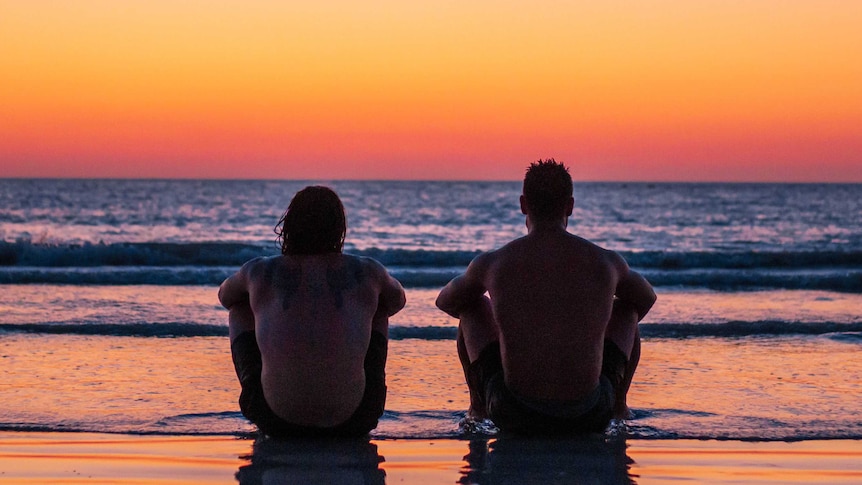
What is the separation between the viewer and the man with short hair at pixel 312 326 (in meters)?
3.92

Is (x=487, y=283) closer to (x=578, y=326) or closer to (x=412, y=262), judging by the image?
(x=578, y=326)

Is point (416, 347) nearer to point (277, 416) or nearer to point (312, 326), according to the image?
point (277, 416)

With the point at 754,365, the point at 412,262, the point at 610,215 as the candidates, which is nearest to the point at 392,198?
the point at 610,215

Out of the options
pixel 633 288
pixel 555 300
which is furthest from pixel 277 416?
pixel 633 288

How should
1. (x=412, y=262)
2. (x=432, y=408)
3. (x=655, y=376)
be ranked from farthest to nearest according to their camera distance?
1. (x=412, y=262)
2. (x=655, y=376)
3. (x=432, y=408)

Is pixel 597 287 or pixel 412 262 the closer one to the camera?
pixel 597 287

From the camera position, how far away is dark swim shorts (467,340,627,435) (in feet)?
13.5

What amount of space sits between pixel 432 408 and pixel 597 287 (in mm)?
1670

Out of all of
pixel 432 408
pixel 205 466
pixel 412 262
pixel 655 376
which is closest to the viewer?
pixel 205 466

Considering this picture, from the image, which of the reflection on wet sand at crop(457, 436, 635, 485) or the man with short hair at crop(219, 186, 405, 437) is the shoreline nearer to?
the reflection on wet sand at crop(457, 436, 635, 485)

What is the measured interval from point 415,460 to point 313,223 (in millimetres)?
1093

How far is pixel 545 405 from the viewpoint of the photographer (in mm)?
4129

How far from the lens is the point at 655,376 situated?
20.9 ft

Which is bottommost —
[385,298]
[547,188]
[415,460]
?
[415,460]
